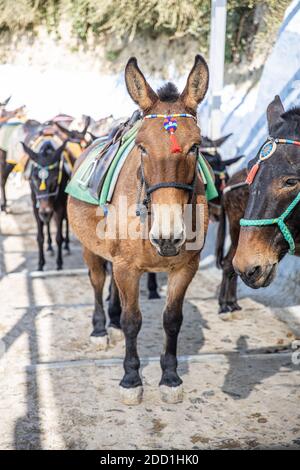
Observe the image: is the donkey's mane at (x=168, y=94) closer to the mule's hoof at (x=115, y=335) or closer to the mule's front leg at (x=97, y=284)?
the mule's front leg at (x=97, y=284)

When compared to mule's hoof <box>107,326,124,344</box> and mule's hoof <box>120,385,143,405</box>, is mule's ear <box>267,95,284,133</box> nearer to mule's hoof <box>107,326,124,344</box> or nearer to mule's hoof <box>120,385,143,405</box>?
mule's hoof <box>120,385,143,405</box>

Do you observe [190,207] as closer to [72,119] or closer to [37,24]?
[72,119]

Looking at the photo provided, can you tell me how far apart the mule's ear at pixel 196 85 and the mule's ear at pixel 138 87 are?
219 millimetres

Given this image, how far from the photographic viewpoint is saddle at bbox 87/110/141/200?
4422mm

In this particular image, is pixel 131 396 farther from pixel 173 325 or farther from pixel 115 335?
pixel 115 335

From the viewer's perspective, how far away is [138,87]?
353 centimetres

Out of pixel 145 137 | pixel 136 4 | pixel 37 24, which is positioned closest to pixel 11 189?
pixel 136 4

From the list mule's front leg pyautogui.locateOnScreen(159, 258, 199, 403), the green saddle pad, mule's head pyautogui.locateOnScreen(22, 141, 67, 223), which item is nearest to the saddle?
the green saddle pad

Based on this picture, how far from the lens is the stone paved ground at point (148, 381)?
11.7 feet

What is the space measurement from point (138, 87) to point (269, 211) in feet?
4.02

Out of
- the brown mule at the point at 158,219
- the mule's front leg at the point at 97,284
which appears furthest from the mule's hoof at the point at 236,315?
the brown mule at the point at 158,219

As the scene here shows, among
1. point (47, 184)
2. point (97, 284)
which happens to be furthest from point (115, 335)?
point (47, 184)

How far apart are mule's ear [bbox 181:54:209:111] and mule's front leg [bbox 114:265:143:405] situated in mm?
1305
